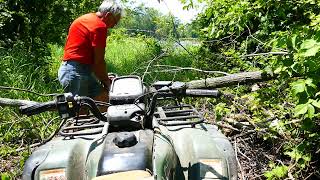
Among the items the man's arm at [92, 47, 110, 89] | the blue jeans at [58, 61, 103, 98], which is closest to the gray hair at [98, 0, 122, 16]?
the man's arm at [92, 47, 110, 89]

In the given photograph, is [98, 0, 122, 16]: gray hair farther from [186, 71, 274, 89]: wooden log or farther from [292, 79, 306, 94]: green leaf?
[292, 79, 306, 94]: green leaf

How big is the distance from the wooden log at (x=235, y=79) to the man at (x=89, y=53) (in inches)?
39.0

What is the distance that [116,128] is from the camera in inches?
116

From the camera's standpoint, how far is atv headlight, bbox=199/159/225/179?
2.83 metres

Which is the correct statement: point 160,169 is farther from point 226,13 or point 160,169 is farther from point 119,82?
point 226,13

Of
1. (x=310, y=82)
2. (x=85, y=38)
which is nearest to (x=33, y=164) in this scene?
(x=310, y=82)

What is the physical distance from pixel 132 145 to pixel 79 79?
9.34ft

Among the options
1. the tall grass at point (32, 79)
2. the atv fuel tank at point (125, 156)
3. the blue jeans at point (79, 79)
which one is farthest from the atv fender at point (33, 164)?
the blue jeans at point (79, 79)

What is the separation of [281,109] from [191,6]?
75.6 inches

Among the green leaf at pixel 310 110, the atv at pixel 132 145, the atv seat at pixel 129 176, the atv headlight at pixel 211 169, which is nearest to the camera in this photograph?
the atv seat at pixel 129 176

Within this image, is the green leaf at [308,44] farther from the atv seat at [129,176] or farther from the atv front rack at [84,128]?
the atv seat at [129,176]

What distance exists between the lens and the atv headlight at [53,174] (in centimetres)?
284

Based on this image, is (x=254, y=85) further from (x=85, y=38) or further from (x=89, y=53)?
(x=85, y=38)

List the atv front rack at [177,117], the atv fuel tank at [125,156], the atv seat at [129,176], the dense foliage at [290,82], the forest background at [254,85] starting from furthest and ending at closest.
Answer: the forest background at [254,85] < the dense foliage at [290,82] < the atv front rack at [177,117] < the atv fuel tank at [125,156] < the atv seat at [129,176]
